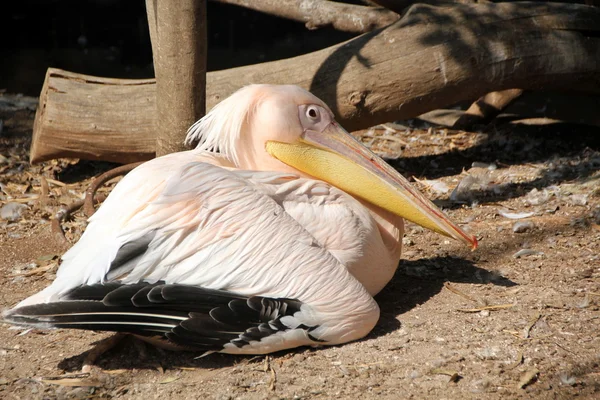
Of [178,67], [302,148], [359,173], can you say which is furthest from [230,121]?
[178,67]

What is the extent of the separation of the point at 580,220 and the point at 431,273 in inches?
41.5

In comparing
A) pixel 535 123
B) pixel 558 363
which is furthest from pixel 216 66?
pixel 558 363

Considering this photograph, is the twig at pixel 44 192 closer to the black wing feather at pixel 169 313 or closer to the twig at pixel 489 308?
the black wing feather at pixel 169 313

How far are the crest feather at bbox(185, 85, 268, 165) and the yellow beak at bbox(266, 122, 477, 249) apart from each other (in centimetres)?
16

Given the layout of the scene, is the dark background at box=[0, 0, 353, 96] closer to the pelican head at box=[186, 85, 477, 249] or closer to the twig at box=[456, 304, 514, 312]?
the pelican head at box=[186, 85, 477, 249]

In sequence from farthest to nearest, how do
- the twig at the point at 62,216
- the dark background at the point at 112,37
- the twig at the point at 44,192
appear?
1. the dark background at the point at 112,37
2. the twig at the point at 44,192
3. the twig at the point at 62,216

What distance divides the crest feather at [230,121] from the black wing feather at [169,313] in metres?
0.76

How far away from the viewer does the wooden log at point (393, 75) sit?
181 inches

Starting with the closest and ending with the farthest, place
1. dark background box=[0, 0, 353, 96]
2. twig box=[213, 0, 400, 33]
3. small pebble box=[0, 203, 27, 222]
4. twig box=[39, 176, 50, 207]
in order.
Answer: small pebble box=[0, 203, 27, 222], twig box=[39, 176, 50, 207], twig box=[213, 0, 400, 33], dark background box=[0, 0, 353, 96]

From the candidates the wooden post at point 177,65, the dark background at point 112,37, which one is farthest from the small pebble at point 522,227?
the dark background at point 112,37

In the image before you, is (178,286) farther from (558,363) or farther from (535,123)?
(535,123)

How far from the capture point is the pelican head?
10.3ft

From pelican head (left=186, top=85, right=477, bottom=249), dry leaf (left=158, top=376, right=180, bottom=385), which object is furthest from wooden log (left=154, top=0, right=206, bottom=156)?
dry leaf (left=158, top=376, right=180, bottom=385)

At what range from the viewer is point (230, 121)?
3.13 m
